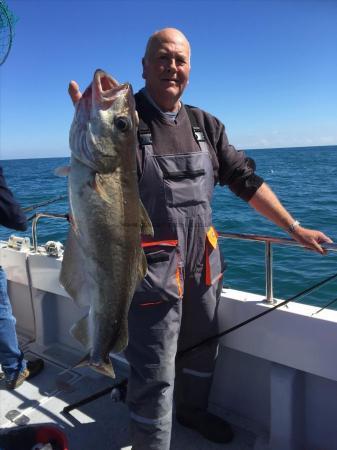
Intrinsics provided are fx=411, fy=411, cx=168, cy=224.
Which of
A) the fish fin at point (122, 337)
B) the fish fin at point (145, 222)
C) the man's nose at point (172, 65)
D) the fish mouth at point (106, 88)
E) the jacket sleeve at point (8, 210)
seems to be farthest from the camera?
the jacket sleeve at point (8, 210)

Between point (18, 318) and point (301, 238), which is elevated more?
point (301, 238)

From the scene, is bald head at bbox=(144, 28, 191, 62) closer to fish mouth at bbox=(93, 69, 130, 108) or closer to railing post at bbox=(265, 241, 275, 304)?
fish mouth at bbox=(93, 69, 130, 108)

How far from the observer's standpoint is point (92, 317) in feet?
6.81

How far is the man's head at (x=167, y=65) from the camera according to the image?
8.29ft

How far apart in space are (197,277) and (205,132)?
966 millimetres

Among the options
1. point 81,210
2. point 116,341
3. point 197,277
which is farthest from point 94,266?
point 197,277

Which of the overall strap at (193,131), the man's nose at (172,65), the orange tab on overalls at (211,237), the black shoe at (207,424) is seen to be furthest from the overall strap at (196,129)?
Result: the black shoe at (207,424)

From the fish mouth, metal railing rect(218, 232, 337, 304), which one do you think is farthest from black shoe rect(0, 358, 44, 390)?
the fish mouth

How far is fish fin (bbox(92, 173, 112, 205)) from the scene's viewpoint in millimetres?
1848

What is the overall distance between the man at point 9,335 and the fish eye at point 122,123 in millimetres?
1486

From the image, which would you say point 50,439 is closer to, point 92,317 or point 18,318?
point 92,317

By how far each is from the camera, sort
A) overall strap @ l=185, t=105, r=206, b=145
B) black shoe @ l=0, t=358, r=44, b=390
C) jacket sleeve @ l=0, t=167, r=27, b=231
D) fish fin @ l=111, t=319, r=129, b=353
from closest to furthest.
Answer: fish fin @ l=111, t=319, r=129, b=353
overall strap @ l=185, t=105, r=206, b=145
jacket sleeve @ l=0, t=167, r=27, b=231
black shoe @ l=0, t=358, r=44, b=390

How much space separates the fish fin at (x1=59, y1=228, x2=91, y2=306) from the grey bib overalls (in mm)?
473

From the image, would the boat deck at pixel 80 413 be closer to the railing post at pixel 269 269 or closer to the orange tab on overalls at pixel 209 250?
the railing post at pixel 269 269
